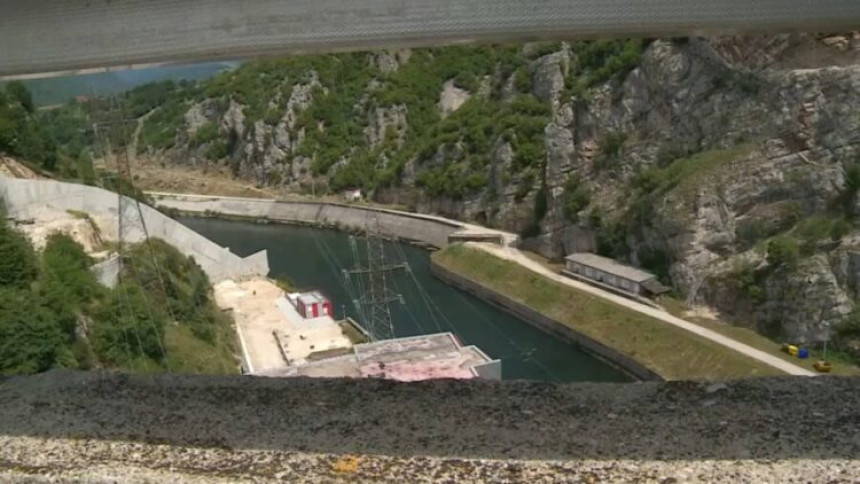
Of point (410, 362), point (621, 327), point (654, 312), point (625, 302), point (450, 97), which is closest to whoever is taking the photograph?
point (410, 362)

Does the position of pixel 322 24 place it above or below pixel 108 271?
above

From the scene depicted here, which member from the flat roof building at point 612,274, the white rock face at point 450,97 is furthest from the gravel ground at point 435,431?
the white rock face at point 450,97

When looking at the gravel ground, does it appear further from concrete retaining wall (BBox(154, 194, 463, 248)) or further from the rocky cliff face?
concrete retaining wall (BBox(154, 194, 463, 248))

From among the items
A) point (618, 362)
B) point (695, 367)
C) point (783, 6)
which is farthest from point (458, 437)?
point (618, 362)

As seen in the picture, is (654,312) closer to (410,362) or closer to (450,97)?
(410,362)

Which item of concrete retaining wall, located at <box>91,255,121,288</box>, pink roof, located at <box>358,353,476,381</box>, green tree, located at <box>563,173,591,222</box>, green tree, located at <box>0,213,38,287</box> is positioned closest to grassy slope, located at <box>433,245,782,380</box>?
green tree, located at <box>563,173,591,222</box>

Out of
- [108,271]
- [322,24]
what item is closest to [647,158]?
[108,271]
